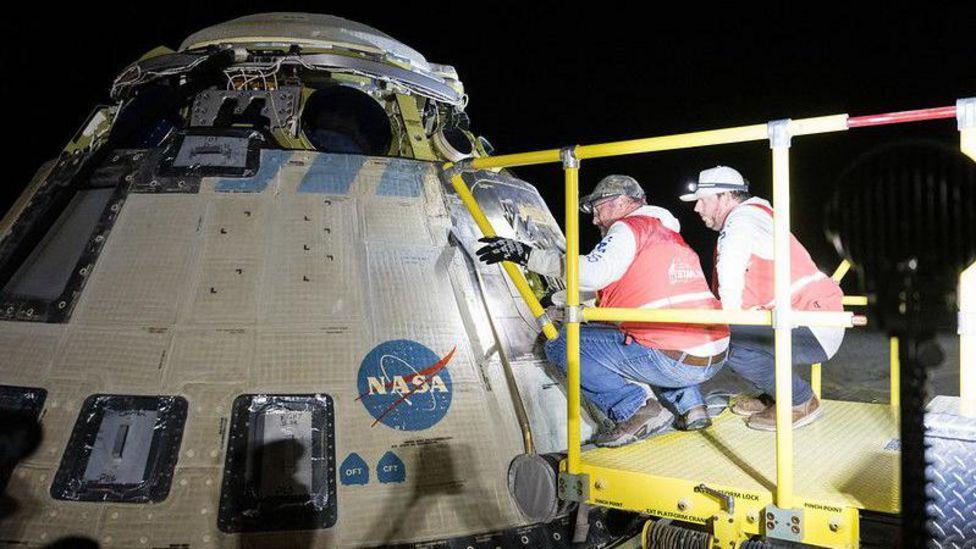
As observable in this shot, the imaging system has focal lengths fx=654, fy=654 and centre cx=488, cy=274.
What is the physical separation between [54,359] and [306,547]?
177cm

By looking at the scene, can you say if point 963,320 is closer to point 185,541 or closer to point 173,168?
point 185,541

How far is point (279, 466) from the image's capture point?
10.5 ft

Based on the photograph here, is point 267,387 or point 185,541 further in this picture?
point 267,387

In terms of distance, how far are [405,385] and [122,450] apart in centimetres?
142

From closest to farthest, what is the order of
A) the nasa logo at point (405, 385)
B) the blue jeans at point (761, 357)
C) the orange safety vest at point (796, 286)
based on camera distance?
the orange safety vest at point (796, 286)
the blue jeans at point (761, 357)
the nasa logo at point (405, 385)

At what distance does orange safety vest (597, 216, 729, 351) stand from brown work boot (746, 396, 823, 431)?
543 millimetres

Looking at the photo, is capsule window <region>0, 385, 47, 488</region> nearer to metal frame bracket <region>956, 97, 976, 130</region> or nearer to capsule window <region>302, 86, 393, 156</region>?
capsule window <region>302, 86, 393, 156</region>

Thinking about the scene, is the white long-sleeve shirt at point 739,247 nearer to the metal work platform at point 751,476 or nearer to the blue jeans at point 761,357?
the blue jeans at point 761,357

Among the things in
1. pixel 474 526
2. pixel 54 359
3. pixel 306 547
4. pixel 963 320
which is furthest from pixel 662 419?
pixel 54 359

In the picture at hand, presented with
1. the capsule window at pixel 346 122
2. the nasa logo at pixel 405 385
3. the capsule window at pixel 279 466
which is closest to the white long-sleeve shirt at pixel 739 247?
the nasa logo at pixel 405 385

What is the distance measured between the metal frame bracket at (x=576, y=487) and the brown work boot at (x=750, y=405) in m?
1.36

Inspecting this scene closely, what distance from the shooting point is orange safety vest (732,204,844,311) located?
10.3 feet

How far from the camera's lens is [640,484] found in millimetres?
2766

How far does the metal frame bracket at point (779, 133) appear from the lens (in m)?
2.43
